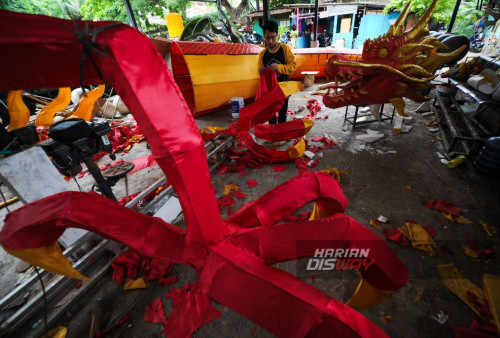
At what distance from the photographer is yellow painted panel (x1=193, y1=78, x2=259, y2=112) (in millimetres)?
5195

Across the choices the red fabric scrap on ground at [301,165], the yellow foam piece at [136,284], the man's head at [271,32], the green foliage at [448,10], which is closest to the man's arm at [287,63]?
the man's head at [271,32]

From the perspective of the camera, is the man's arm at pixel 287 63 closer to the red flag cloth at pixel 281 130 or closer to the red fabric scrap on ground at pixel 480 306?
the red flag cloth at pixel 281 130

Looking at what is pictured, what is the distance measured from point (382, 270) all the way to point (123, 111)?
8.41 m

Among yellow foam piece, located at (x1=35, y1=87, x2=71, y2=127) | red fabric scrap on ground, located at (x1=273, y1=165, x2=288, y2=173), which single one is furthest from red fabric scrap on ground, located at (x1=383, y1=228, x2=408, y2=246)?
yellow foam piece, located at (x1=35, y1=87, x2=71, y2=127)

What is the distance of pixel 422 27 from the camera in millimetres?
3244

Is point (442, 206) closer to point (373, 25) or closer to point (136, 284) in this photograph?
point (136, 284)

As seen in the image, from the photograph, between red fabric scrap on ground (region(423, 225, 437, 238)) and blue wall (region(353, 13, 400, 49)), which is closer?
red fabric scrap on ground (region(423, 225, 437, 238))

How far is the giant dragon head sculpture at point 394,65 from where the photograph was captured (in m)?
3.34

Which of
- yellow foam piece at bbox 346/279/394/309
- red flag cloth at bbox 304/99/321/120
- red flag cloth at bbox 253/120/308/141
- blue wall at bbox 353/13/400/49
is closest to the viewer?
yellow foam piece at bbox 346/279/394/309

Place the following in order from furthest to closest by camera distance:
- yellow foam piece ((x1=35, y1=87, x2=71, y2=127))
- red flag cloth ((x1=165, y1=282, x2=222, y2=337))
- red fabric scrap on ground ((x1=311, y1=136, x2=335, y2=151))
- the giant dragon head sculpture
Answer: yellow foam piece ((x1=35, y1=87, x2=71, y2=127)) → red fabric scrap on ground ((x1=311, y1=136, x2=335, y2=151)) → the giant dragon head sculpture → red flag cloth ((x1=165, y1=282, x2=222, y2=337))

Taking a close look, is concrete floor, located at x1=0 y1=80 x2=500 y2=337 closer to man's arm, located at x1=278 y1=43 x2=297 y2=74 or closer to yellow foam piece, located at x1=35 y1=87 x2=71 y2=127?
man's arm, located at x1=278 y1=43 x2=297 y2=74

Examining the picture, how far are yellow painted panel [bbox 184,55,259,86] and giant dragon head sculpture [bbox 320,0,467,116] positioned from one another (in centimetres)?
283

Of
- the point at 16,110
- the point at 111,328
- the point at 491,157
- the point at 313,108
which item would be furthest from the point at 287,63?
the point at 16,110

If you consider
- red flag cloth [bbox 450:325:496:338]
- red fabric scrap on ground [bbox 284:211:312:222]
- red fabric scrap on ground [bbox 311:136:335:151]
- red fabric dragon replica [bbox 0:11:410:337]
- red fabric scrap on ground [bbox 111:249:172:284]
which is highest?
red fabric dragon replica [bbox 0:11:410:337]
